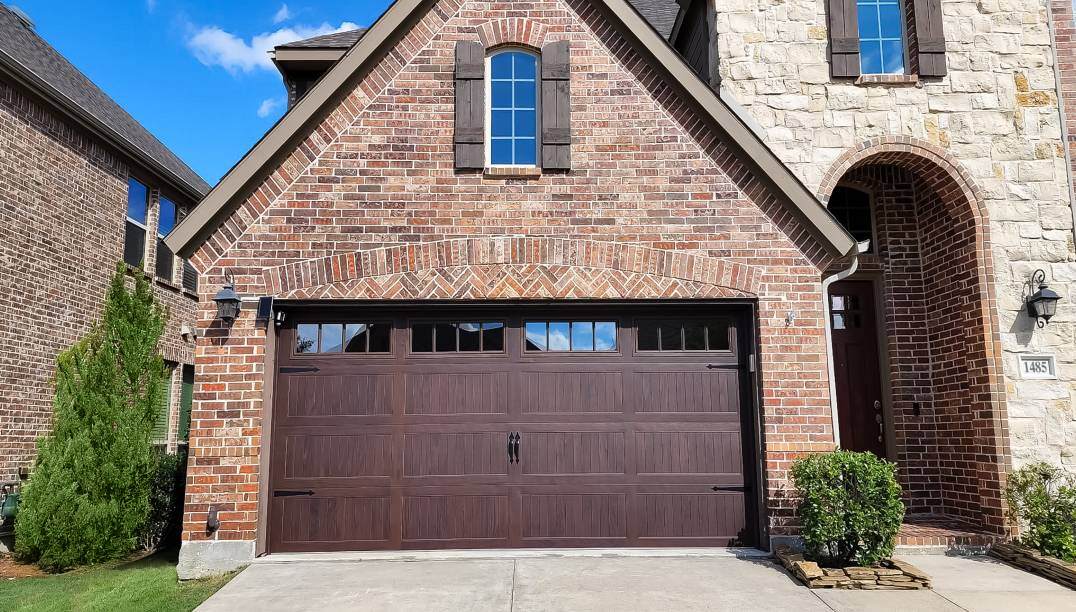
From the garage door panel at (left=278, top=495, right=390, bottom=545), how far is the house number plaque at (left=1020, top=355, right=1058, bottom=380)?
7.15m

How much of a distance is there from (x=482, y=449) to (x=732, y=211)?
363 cm

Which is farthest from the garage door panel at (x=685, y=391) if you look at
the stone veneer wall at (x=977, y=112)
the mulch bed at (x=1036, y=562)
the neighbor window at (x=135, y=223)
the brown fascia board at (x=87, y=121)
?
the neighbor window at (x=135, y=223)

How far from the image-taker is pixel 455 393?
7.24 metres

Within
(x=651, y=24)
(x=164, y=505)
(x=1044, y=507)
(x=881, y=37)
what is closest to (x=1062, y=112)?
(x=881, y=37)

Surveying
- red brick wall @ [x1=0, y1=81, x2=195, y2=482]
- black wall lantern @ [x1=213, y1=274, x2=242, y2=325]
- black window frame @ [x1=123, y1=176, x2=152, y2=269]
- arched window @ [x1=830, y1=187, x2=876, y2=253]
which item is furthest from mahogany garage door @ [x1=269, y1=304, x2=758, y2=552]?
black window frame @ [x1=123, y1=176, x2=152, y2=269]

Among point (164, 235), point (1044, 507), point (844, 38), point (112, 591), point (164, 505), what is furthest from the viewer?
point (164, 235)

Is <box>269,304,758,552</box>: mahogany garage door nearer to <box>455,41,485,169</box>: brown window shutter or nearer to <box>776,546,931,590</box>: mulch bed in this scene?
<box>776,546,931,590</box>: mulch bed

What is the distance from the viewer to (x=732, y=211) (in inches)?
286

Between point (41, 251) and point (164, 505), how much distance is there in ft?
13.6

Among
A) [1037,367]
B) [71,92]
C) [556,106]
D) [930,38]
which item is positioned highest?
[71,92]

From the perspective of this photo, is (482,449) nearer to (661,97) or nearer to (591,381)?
(591,381)

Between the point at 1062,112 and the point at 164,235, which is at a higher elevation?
the point at 1062,112

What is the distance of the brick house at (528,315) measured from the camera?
701 cm

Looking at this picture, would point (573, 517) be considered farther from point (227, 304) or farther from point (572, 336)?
point (227, 304)
